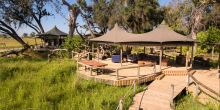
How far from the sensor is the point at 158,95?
13.0 metres

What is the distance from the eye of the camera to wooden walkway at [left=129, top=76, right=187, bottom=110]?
11.2m

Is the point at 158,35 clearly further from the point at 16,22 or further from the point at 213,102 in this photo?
the point at 16,22

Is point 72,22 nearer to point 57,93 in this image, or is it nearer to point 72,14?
point 72,14

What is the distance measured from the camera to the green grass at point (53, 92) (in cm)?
1098

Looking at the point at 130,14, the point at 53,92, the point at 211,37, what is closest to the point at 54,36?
the point at 130,14

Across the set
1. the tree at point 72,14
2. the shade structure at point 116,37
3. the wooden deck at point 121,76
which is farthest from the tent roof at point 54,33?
the wooden deck at point 121,76

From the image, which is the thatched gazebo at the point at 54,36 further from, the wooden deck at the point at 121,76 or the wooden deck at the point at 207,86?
the wooden deck at the point at 207,86

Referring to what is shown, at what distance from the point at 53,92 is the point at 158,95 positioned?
16.3ft

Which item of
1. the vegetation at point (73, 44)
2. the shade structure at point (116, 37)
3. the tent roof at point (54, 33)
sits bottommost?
the vegetation at point (73, 44)

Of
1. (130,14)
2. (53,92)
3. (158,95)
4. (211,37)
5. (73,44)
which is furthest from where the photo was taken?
(130,14)

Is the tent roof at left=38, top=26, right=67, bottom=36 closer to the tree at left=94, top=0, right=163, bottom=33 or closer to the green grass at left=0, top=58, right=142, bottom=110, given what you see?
the tree at left=94, top=0, right=163, bottom=33

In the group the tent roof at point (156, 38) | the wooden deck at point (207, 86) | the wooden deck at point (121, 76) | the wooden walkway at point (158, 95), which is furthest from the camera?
the tent roof at point (156, 38)

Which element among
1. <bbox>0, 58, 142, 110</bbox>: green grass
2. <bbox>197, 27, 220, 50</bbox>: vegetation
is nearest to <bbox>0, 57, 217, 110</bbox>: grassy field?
<bbox>0, 58, 142, 110</bbox>: green grass

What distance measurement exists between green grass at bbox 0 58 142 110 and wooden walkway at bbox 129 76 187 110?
49 centimetres
